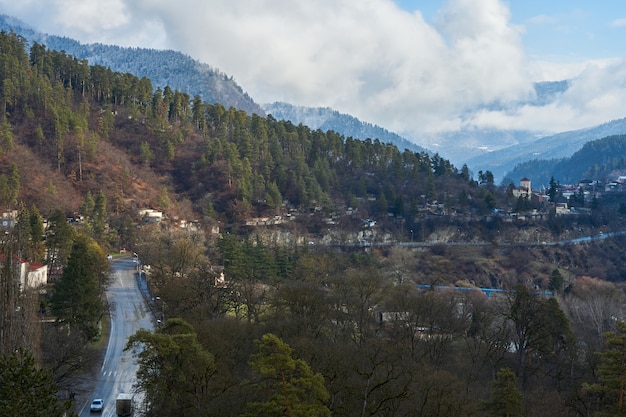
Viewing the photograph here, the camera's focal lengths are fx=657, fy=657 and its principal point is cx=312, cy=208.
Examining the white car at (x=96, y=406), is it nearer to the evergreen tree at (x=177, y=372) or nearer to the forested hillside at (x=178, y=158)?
the evergreen tree at (x=177, y=372)

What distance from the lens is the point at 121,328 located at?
98.2 feet

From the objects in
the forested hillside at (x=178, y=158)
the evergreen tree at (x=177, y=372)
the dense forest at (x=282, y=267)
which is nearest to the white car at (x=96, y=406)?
the dense forest at (x=282, y=267)

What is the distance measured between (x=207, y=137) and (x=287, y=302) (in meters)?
44.2

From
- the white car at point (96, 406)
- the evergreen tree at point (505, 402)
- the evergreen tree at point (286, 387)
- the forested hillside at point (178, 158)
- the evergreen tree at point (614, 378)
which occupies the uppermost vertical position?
the forested hillside at point (178, 158)

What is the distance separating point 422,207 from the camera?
67.9 m

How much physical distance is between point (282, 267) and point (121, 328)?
14420 millimetres

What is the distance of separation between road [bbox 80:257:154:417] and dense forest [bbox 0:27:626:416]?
105cm

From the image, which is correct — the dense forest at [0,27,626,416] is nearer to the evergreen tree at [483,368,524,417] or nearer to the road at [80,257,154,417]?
the evergreen tree at [483,368,524,417]


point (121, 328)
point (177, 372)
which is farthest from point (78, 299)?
point (177, 372)

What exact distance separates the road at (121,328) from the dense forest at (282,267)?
3.45 feet

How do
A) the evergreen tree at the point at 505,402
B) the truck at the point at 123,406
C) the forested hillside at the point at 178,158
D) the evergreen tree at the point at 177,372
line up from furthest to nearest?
the forested hillside at the point at 178,158, the truck at the point at 123,406, the evergreen tree at the point at 177,372, the evergreen tree at the point at 505,402

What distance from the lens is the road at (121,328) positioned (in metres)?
22.3

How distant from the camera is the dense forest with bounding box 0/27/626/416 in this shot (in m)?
15.4

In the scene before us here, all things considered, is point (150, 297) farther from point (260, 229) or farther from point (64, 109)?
point (64, 109)
